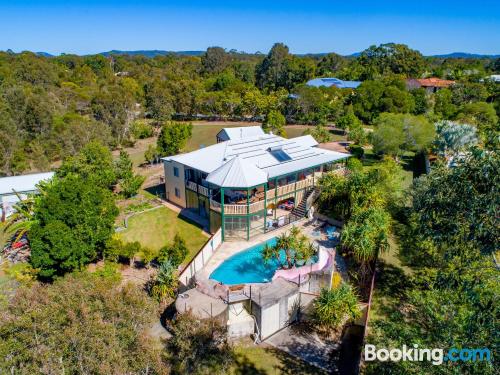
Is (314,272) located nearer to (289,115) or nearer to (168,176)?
(168,176)

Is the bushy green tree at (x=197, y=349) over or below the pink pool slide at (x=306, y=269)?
over

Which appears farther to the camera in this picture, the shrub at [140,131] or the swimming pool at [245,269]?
the shrub at [140,131]

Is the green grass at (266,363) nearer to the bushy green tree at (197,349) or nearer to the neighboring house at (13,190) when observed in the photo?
the bushy green tree at (197,349)

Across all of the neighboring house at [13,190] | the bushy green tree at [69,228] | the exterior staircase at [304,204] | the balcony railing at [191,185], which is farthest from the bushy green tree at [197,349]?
the neighboring house at [13,190]

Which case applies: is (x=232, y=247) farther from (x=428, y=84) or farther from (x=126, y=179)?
(x=428, y=84)

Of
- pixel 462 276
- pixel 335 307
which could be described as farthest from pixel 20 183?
pixel 462 276

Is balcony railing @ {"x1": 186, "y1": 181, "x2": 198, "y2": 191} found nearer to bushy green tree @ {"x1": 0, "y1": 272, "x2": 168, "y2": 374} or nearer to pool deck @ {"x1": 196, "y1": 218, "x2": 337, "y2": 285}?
pool deck @ {"x1": 196, "y1": 218, "x2": 337, "y2": 285}
